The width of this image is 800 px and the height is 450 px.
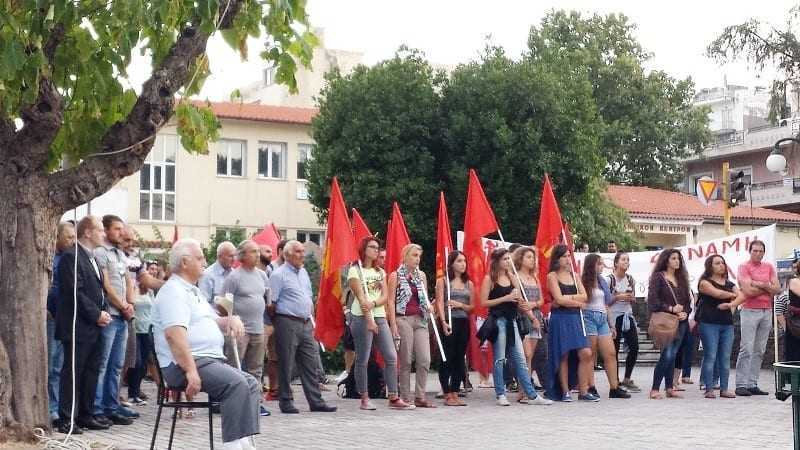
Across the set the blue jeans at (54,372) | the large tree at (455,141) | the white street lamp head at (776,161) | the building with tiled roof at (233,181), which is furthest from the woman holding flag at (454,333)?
the building with tiled roof at (233,181)

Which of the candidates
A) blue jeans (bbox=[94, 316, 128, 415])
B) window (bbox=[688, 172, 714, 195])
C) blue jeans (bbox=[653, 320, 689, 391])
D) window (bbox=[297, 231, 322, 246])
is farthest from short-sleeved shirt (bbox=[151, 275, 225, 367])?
window (bbox=[688, 172, 714, 195])

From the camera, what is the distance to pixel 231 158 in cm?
5153

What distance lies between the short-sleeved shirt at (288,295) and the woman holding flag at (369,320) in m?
0.62

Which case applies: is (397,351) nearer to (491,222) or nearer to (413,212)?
(491,222)

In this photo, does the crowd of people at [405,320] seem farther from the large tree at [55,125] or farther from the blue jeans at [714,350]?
the large tree at [55,125]

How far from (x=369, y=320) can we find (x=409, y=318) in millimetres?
636

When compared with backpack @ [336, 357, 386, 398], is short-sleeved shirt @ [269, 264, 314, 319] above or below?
above

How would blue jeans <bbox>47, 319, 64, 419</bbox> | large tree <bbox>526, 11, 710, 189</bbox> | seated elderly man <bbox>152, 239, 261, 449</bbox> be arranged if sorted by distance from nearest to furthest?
seated elderly man <bbox>152, 239, 261, 449</bbox>
blue jeans <bbox>47, 319, 64, 419</bbox>
large tree <bbox>526, 11, 710, 189</bbox>

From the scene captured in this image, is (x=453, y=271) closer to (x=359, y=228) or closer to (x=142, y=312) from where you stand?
(x=359, y=228)

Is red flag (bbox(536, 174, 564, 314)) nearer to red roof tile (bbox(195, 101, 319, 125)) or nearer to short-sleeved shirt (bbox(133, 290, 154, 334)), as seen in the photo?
short-sleeved shirt (bbox(133, 290, 154, 334))

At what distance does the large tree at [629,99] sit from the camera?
2168 inches

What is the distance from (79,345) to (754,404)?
7.93 metres

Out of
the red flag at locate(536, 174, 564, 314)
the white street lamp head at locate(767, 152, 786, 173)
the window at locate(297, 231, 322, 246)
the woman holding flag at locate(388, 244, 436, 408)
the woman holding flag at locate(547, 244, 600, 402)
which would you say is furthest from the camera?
the window at locate(297, 231, 322, 246)

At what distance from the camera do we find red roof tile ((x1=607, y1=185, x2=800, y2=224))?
53.2 meters
